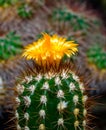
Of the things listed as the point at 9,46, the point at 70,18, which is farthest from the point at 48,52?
the point at 70,18

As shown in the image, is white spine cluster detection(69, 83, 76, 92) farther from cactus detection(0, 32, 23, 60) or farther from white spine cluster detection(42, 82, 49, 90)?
cactus detection(0, 32, 23, 60)

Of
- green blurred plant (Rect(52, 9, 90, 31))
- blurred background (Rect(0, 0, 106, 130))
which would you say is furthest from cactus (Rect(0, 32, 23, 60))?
green blurred plant (Rect(52, 9, 90, 31))

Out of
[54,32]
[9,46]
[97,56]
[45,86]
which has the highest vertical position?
[54,32]

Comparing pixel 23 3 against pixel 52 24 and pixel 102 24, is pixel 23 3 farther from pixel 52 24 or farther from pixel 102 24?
pixel 102 24

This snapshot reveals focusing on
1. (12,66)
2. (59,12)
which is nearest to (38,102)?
(12,66)

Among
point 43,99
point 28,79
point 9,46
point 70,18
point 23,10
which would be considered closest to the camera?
point 43,99

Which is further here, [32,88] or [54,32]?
[54,32]

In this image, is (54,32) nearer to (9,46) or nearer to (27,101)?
(9,46)

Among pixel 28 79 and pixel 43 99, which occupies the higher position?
pixel 28 79
